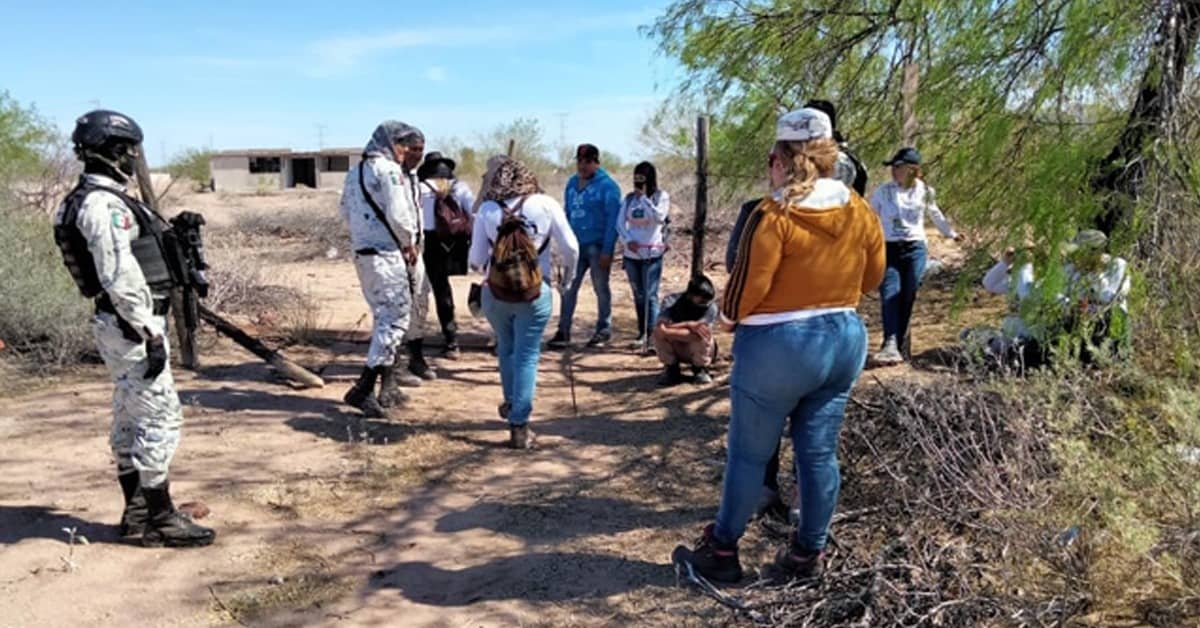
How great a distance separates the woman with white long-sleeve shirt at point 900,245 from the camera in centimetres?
662

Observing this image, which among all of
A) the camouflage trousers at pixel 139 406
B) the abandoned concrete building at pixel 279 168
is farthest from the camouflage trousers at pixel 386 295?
the abandoned concrete building at pixel 279 168

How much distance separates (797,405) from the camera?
3.33 m

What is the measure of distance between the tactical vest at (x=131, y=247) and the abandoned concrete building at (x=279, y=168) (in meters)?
37.0

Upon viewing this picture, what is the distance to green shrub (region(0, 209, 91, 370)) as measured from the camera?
7152 millimetres

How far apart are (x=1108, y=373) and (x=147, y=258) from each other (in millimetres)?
4305

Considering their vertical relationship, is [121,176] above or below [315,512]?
above

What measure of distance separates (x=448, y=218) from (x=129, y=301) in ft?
12.4

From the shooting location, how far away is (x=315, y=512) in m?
4.57

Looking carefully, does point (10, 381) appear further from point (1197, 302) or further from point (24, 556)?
point (1197, 302)

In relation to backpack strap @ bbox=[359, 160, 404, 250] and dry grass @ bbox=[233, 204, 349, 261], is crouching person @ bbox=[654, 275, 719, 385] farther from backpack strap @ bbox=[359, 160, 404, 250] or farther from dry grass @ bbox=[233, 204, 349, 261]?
dry grass @ bbox=[233, 204, 349, 261]

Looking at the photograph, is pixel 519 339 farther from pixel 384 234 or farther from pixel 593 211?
pixel 593 211

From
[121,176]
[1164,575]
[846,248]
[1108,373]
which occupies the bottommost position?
[1164,575]

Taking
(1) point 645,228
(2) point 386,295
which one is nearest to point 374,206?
(2) point 386,295

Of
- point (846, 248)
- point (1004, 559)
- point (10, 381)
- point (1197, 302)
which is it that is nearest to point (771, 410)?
point (846, 248)
